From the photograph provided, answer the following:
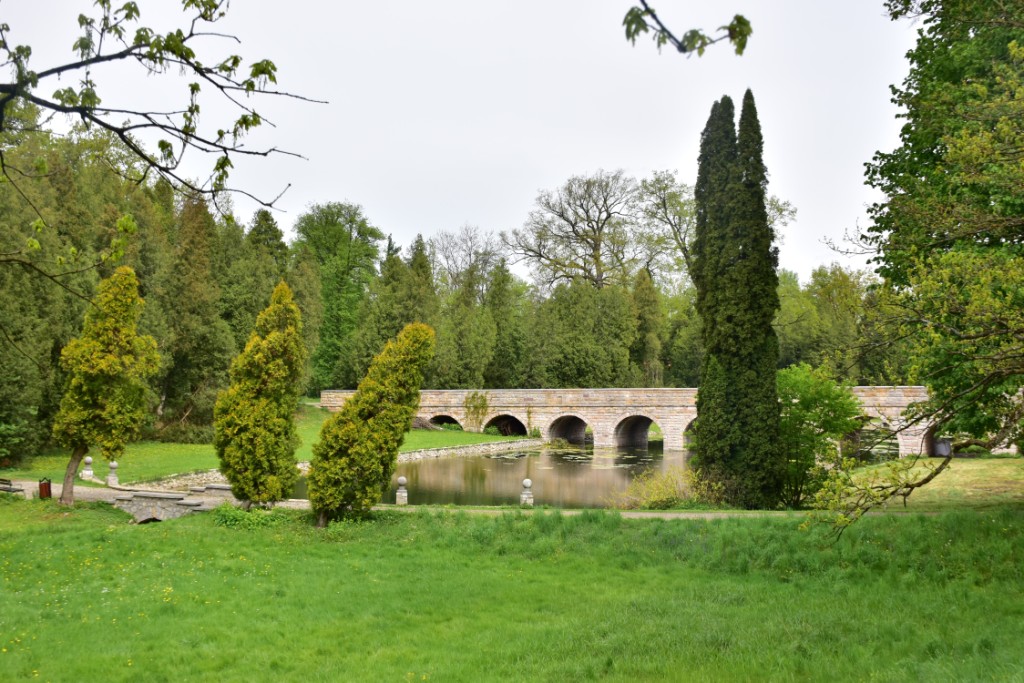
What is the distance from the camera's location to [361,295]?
54.2 m

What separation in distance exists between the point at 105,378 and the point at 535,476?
49.7 ft

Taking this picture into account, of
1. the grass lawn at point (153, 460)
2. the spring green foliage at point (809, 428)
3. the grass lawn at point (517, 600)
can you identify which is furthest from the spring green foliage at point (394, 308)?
the grass lawn at point (517, 600)

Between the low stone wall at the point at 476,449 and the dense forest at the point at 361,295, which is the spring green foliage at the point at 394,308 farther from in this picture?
the low stone wall at the point at 476,449

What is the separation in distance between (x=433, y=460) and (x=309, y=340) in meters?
13.4

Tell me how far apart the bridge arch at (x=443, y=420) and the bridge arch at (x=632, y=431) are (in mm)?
9486

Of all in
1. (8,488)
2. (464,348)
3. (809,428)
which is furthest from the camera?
(464,348)

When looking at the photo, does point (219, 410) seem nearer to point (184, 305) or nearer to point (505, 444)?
point (184, 305)

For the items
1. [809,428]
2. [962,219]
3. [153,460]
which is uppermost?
[962,219]

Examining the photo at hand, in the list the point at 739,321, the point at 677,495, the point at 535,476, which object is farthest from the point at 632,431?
the point at 739,321

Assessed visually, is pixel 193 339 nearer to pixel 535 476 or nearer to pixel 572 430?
pixel 535 476

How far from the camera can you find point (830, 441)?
55.8 feet

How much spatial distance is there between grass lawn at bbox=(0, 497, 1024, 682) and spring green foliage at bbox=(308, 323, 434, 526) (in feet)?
1.83

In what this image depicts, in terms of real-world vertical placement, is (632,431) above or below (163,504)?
above

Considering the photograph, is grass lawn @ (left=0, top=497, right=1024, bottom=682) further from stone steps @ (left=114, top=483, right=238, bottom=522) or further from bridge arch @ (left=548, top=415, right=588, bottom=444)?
bridge arch @ (left=548, top=415, right=588, bottom=444)
